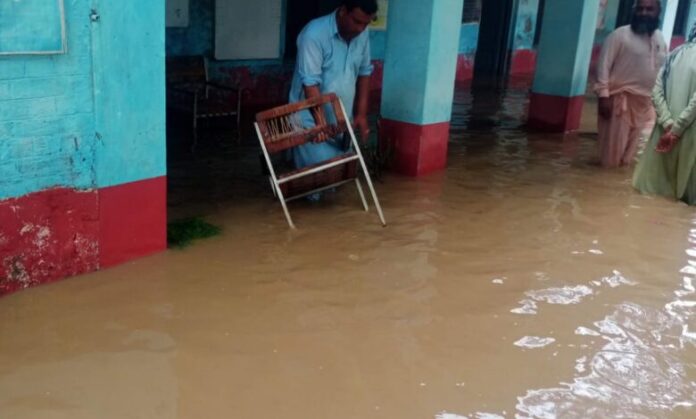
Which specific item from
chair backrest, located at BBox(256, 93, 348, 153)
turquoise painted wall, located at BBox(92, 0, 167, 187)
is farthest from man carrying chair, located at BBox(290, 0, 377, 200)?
turquoise painted wall, located at BBox(92, 0, 167, 187)

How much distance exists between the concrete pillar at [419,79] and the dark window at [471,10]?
25.3 ft

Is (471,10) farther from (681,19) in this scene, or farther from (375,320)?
(375,320)

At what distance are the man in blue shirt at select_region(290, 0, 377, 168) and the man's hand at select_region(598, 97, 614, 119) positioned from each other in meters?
2.79

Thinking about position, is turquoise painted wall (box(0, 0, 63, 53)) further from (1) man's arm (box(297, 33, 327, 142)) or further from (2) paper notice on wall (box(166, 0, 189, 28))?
(2) paper notice on wall (box(166, 0, 189, 28))

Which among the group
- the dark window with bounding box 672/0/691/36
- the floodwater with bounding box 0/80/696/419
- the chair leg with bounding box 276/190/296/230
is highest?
the dark window with bounding box 672/0/691/36

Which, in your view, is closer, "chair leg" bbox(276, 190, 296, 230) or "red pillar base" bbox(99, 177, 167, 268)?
"red pillar base" bbox(99, 177, 167, 268)

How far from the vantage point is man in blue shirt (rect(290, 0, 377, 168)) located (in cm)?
480

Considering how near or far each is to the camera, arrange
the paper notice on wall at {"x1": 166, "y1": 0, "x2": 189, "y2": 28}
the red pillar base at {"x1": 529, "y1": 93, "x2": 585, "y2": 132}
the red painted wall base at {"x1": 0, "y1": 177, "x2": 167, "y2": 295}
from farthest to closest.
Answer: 1. the red pillar base at {"x1": 529, "y1": 93, "x2": 585, "y2": 132}
2. the paper notice on wall at {"x1": 166, "y1": 0, "x2": 189, "y2": 28}
3. the red painted wall base at {"x1": 0, "y1": 177, "x2": 167, "y2": 295}

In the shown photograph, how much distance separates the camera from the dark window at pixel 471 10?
13.3 meters

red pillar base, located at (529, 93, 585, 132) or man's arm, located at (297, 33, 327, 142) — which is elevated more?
man's arm, located at (297, 33, 327, 142)

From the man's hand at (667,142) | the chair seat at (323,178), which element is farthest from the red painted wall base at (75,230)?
the man's hand at (667,142)

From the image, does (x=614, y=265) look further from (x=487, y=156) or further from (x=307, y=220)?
(x=487, y=156)

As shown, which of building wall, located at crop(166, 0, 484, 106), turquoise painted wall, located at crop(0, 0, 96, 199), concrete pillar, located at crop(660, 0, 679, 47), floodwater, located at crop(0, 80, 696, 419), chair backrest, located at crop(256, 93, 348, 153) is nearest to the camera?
Answer: floodwater, located at crop(0, 80, 696, 419)

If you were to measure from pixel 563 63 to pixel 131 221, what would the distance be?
6.48 metres
